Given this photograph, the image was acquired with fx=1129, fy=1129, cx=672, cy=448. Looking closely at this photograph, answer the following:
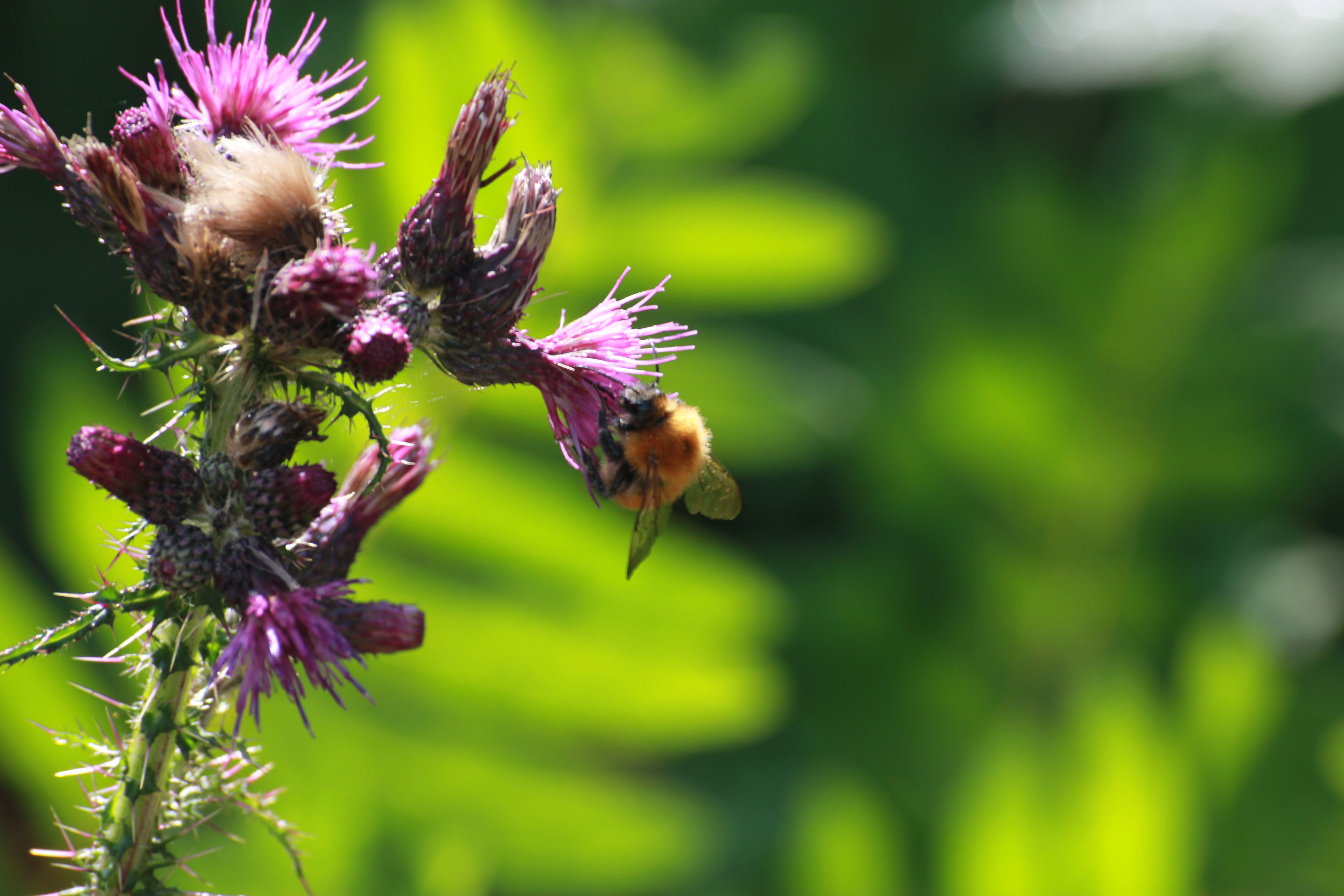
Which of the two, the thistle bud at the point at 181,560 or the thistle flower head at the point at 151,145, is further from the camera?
the thistle flower head at the point at 151,145

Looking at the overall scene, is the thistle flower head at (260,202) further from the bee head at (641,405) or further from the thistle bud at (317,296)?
the bee head at (641,405)

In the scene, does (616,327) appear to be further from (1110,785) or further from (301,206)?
(1110,785)

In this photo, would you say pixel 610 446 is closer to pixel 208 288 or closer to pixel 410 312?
pixel 410 312

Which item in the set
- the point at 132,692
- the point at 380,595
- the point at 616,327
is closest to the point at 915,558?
the point at 380,595

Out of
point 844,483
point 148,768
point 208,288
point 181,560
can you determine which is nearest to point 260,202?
point 208,288

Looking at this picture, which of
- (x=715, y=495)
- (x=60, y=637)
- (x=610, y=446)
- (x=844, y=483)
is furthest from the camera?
(x=844, y=483)

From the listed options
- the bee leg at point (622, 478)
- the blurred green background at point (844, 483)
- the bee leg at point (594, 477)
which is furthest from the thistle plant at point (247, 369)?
the bee leg at point (622, 478)
